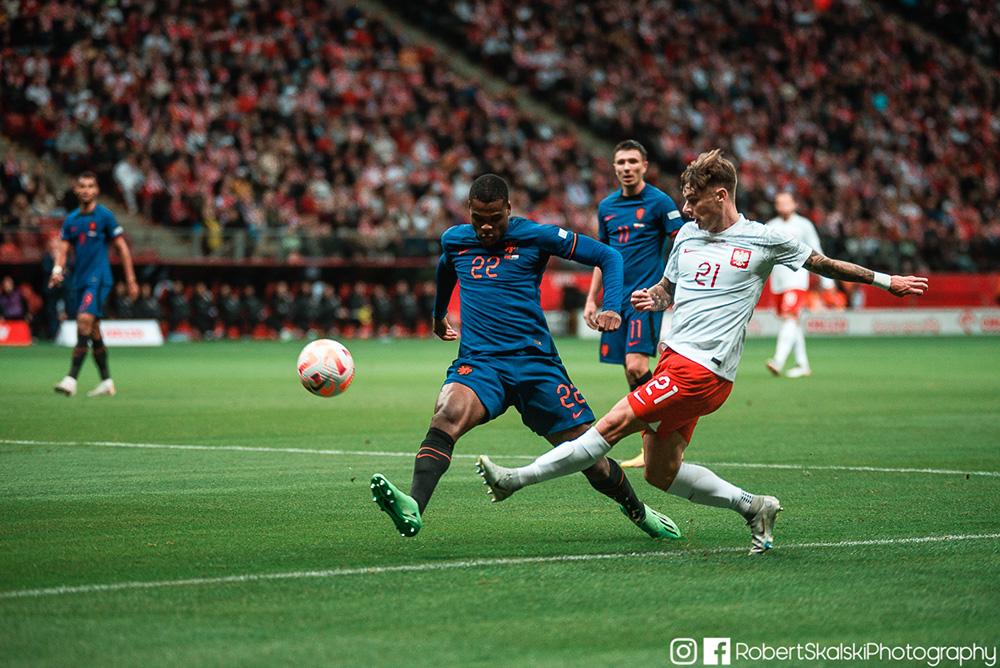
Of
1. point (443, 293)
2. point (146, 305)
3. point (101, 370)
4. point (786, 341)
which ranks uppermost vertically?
point (443, 293)

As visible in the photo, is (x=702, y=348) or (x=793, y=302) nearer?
(x=702, y=348)

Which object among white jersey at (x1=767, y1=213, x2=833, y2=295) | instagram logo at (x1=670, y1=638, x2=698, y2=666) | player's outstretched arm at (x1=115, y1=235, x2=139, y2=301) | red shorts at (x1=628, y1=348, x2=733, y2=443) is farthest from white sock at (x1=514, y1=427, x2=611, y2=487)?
white jersey at (x1=767, y1=213, x2=833, y2=295)

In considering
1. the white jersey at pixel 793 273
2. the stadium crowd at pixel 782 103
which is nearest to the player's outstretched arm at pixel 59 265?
the white jersey at pixel 793 273

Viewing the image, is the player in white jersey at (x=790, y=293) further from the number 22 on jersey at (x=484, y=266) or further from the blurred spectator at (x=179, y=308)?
the blurred spectator at (x=179, y=308)

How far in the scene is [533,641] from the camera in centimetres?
556

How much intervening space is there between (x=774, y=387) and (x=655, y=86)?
2430 centimetres

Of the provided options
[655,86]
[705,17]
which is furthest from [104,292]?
[705,17]

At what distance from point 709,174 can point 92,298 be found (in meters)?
11.6

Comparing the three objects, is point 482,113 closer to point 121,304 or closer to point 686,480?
point 121,304

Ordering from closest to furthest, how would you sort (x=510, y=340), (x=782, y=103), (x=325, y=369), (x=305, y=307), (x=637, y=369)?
(x=510, y=340) → (x=325, y=369) → (x=637, y=369) → (x=305, y=307) → (x=782, y=103)

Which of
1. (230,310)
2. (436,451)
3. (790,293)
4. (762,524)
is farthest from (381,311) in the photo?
(762,524)

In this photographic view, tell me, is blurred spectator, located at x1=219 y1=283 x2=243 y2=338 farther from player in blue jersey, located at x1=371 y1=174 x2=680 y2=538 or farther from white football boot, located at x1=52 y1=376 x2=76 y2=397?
player in blue jersey, located at x1=371 y1=174 x2=680 y2=538

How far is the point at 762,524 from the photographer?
296 inches

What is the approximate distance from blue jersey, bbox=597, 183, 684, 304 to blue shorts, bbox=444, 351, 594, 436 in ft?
13.3
